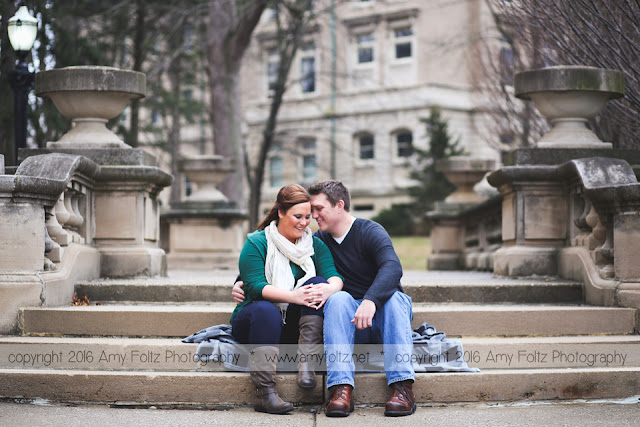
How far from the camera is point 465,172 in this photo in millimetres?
13094

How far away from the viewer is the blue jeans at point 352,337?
499 centimetres

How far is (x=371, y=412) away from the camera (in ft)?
16.6

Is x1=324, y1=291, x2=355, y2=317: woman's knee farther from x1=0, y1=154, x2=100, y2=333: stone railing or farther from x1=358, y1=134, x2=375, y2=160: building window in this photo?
x1=358, y1=134, x2=375, y2=160: building window

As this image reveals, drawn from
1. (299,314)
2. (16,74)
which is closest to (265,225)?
(299,314)

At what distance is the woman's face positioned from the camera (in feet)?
17.6

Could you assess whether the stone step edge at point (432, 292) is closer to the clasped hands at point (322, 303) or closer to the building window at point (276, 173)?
the clasped hands at point (322, 303)

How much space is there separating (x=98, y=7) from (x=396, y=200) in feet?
68.7

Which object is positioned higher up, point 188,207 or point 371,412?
point 188,207

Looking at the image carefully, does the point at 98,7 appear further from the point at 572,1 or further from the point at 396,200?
the point at 396,200

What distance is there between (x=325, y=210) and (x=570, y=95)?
3361mm

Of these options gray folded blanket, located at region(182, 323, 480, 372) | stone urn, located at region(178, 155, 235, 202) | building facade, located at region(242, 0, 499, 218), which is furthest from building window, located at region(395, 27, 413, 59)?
gray folded blanket, located at region(182, 323, 480, 372)

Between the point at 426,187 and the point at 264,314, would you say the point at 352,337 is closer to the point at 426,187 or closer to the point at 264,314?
the point at 264,314

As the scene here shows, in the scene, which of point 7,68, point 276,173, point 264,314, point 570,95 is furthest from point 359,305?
point 276,173

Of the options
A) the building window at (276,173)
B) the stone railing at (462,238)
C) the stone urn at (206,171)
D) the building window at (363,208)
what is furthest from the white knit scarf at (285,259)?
the building window at (276,173)
